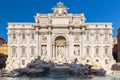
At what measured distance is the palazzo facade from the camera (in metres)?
42.9

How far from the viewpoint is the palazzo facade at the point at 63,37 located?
42.9m

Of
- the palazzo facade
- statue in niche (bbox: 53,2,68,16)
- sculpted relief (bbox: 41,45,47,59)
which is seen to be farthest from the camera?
statue in niche (bbox: 53,2,68,16)

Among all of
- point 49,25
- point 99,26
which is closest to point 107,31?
point 99,26

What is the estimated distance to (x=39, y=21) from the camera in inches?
1742

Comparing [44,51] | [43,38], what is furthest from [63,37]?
[44,51]

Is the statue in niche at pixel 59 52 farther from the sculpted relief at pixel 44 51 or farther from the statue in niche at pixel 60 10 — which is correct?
the statue in niche at pixel 60 10

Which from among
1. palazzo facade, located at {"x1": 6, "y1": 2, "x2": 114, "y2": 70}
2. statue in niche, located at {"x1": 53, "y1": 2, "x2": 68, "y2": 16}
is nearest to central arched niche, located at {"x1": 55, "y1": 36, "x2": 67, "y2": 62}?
palazzo facade, located at {"x1": 6, "y1": 2, "x2": 114, "y2": 70}

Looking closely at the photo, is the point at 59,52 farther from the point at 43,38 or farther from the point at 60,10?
the point at 60,10

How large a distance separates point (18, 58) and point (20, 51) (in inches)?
45.7

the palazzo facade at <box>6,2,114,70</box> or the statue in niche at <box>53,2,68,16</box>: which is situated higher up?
the statue in niche at <box>53,2,68,16</box>

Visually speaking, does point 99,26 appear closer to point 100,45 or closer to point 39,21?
point 100,45

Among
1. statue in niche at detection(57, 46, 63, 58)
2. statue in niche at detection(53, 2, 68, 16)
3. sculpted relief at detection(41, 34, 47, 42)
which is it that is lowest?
statue in niche at detection(57, 46, 63, 58)

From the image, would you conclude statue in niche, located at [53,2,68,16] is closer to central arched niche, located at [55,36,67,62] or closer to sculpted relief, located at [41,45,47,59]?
central arched niche, located at [55,36,67,62]

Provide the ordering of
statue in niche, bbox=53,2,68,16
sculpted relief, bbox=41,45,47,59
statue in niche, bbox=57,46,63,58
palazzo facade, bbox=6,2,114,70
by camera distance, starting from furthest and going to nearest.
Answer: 1. statue in niche, bbox=53,2,68,16
2. statue in niche, bbox=57,46,63,58
3. sculpted relief, bbox=41,45,47,59
4. palazzo facade, bbox=6,2,114,70
